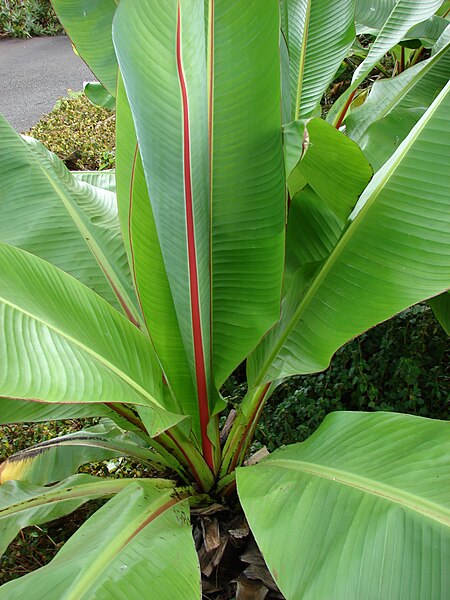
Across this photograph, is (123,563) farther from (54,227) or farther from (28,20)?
(28,20)

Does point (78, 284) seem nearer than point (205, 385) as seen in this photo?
Yes

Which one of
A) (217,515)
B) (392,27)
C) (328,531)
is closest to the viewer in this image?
(328,531)

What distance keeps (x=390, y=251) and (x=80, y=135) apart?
2.57 m

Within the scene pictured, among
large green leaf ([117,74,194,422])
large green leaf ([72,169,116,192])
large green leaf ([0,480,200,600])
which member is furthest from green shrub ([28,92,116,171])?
large green leaf ([0,480,200,600])

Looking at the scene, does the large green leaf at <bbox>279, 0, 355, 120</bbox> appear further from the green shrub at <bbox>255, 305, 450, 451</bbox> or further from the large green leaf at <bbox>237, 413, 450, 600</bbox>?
the large green leaf at <bbox>237, 413, 450, 600</bbox>

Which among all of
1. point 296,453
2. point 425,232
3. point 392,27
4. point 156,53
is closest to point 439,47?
point 392,27

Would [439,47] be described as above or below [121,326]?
above

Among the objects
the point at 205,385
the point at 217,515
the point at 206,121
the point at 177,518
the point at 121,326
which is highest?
the point at 206,121

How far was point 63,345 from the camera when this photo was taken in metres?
0.67

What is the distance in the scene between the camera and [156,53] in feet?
2.13

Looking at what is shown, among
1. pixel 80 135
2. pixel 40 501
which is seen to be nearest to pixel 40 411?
pixel 40 501

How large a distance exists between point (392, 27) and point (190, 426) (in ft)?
3.21

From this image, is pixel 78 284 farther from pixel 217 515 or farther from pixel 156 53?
pixel 217 515

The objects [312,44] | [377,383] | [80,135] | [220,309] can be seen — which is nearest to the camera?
[220,309]
